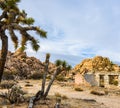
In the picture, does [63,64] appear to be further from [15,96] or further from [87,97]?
[87,97]

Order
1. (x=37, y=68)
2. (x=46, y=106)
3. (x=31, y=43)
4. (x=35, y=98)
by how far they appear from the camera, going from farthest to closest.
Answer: (x=37, y=68)
(x=31, y=43)
(x=35, y=98)
(x=46, y=106)

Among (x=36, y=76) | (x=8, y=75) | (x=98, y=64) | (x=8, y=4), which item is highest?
(x=98, y=64)

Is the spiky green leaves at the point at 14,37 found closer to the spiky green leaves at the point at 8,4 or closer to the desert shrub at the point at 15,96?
the spiky green leaves at the point at 8,4

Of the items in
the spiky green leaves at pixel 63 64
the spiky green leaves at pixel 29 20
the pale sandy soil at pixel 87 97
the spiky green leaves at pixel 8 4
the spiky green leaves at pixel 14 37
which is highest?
the spiky green leaves at pixel 8 4

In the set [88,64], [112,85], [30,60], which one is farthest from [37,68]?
[112,85]

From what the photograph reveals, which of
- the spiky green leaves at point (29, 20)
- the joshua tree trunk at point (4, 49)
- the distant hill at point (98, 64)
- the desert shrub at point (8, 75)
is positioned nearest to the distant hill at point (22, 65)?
the desert shrub at point (8, 75)

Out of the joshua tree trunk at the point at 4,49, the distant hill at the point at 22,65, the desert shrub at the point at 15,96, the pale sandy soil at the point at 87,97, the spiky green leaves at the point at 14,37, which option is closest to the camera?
the desert shrub at the point at 15,96

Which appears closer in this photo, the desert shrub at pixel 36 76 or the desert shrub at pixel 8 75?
the desert shrub at pixel 8 75

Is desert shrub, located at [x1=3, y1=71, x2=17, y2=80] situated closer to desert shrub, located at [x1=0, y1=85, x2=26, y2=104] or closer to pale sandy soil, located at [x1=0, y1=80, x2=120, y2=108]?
pale sandy soil, located at [x1=0, y1=80, x2=120, y2=108]

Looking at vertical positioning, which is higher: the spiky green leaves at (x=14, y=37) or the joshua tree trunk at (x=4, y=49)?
the spiky green leaves at (x=14, y=37)

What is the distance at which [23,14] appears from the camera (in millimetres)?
16594

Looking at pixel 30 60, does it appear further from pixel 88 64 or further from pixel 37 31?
pixel 37 31

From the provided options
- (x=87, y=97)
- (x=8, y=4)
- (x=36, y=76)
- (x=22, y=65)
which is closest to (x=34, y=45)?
(x=8, y=4)

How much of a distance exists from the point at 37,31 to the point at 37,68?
33222mm
